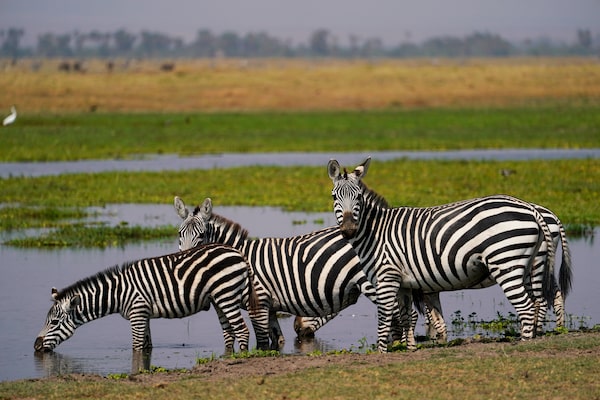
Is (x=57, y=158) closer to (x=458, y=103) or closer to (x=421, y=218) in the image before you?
(x=421, y=218)

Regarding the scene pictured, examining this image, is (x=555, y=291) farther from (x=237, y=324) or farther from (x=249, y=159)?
(x=249, y=159)

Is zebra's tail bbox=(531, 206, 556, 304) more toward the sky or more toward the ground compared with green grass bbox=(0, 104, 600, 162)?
more toward the ground

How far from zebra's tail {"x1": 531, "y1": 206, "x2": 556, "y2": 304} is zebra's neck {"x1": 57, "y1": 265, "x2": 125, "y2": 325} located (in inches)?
A: 171

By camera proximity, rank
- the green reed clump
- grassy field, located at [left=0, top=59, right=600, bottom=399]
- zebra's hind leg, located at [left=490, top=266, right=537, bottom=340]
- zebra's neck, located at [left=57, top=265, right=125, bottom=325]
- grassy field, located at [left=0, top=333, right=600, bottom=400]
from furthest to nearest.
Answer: the green reed clump → zebra's neck, located at [left=57, top=265, right=125, bottom=325] → zebra's hind leg, located at [left=490, top=266, right=537, bottom=340] → grassy field, located at [left=0, top=59, right=600, bottom=399] → grassy field, located at [left=0, top=333, right=600, bottom=400]

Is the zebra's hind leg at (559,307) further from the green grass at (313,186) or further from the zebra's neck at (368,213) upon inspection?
the green grass at (313,186)

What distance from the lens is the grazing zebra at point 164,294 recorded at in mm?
11320

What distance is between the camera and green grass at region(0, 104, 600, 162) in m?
40.7

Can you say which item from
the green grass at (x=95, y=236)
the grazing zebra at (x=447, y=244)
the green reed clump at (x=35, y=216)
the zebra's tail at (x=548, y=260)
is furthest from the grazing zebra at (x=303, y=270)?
the green reed clump at (x=35, y=216)

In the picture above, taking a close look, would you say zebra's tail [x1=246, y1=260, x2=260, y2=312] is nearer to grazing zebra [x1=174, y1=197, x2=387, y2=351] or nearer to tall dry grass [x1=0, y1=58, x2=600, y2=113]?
grazing zebra [x1=174, y1=197, x2=387, y2=351]

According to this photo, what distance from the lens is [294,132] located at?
160 feet

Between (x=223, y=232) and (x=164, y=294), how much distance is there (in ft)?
3.27

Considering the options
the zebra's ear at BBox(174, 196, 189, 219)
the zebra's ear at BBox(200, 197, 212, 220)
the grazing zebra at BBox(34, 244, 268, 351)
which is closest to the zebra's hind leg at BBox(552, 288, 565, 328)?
the grazing zebra at BBox(34, 244, 268, 351)

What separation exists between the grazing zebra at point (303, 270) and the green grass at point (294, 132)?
26445mm

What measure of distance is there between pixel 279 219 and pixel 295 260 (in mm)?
10845
